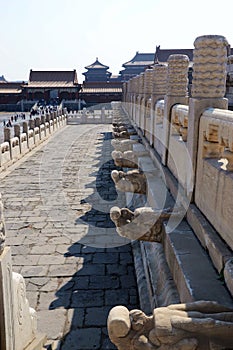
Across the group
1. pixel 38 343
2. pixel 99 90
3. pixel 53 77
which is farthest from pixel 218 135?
pixel 53 77

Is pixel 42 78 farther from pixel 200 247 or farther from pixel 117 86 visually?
pixel 200 247

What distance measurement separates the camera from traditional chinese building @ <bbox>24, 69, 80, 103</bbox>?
41.4m

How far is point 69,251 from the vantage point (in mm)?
5762

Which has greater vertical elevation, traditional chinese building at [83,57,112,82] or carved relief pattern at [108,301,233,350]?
traditional chinese building at [83,57,112,82]

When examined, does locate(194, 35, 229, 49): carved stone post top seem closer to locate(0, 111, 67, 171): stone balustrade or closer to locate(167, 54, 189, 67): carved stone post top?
locate(167, 54, 189, 67): carved stone post top

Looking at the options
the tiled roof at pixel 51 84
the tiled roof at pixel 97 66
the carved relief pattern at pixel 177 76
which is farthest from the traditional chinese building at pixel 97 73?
the carved relief pattern at pixel 177 76

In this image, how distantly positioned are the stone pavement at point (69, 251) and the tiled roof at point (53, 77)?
32750mm

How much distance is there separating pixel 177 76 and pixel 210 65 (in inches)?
68.0

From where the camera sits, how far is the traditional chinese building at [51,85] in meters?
41.4

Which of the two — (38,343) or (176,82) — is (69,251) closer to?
(38,343)

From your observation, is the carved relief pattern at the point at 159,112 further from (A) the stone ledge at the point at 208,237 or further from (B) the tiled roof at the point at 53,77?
(B) the tiled roof at the point at 53,77

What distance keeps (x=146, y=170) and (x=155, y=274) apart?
261 centimetres

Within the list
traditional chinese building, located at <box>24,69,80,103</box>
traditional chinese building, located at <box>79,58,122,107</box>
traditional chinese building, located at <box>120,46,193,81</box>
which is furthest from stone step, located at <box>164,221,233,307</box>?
traditional chinese building, located at <box>120,46,193,81</box>

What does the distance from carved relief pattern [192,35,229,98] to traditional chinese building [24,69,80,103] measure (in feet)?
128
